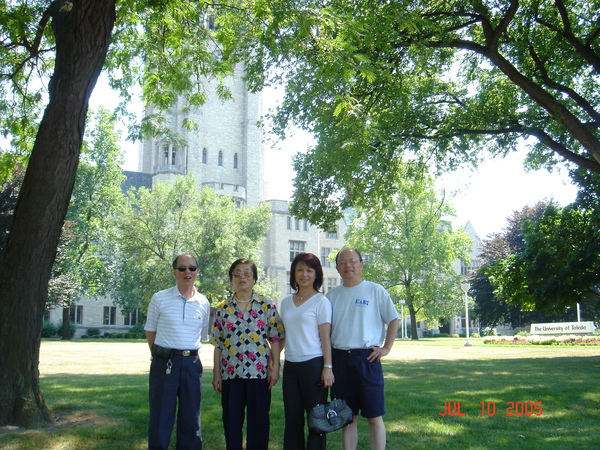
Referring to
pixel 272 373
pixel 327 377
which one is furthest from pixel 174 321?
pixel 327 377

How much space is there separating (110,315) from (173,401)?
55.3m

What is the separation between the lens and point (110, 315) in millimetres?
57031

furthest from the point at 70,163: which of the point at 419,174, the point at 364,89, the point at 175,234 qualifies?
the point at 175,234

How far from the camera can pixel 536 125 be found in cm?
1616

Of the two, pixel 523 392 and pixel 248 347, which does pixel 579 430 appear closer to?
pixel 523 392

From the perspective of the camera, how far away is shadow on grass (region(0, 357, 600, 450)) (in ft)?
18.9

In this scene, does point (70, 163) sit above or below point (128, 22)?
below

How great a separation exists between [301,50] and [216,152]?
185 ft

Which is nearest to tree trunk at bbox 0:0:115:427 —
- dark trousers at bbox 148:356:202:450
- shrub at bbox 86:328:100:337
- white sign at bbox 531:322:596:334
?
dark trousers at bbox 148:356:202:450

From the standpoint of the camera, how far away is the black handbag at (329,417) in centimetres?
447

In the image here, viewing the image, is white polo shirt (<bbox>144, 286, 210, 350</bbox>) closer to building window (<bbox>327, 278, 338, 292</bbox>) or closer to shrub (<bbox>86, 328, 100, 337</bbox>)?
shrub (<bbox>86, 328, 100, 337</bbox>)

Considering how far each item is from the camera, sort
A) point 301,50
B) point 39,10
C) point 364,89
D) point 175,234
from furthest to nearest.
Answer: point 175,234
point 364,89
point 39,10
point 301,50

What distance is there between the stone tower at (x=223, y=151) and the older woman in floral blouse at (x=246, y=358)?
55855 millimetres

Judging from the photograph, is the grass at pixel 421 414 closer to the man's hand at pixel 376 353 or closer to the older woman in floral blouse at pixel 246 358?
the older woman in floral blouse at pixel 246 358
